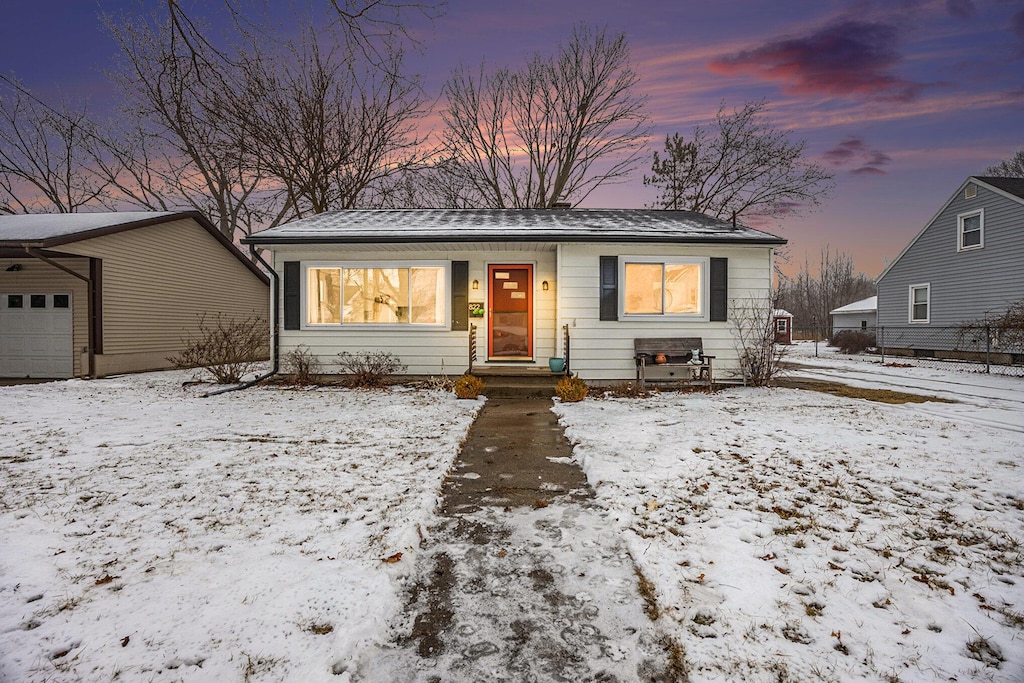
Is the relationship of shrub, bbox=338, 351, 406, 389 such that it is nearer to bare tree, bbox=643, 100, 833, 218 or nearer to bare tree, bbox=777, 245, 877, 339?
bare tree, bbox=643, 100, 833, 218

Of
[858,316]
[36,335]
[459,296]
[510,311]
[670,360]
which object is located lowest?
[670,360]

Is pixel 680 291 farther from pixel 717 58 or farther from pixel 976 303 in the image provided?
pixel 976 303

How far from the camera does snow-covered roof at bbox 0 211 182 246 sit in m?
9.85

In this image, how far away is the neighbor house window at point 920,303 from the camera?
1791cm

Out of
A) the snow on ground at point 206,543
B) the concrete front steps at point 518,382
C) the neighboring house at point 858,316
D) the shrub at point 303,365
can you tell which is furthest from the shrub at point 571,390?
the neighboring house at point 858,316

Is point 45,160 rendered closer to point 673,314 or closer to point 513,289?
point 513,289

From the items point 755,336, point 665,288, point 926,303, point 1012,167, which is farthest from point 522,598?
point 1012,167

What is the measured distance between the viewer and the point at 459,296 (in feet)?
32.3

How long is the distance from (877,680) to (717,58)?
1289 centimetres

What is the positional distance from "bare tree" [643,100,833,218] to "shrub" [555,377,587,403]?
48.8ft

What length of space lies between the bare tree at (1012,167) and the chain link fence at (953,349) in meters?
16.2

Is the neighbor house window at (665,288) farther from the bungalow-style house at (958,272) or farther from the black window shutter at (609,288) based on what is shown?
the bungalow-style house at (958,272)

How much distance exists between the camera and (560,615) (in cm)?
216

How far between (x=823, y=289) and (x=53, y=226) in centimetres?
6361
